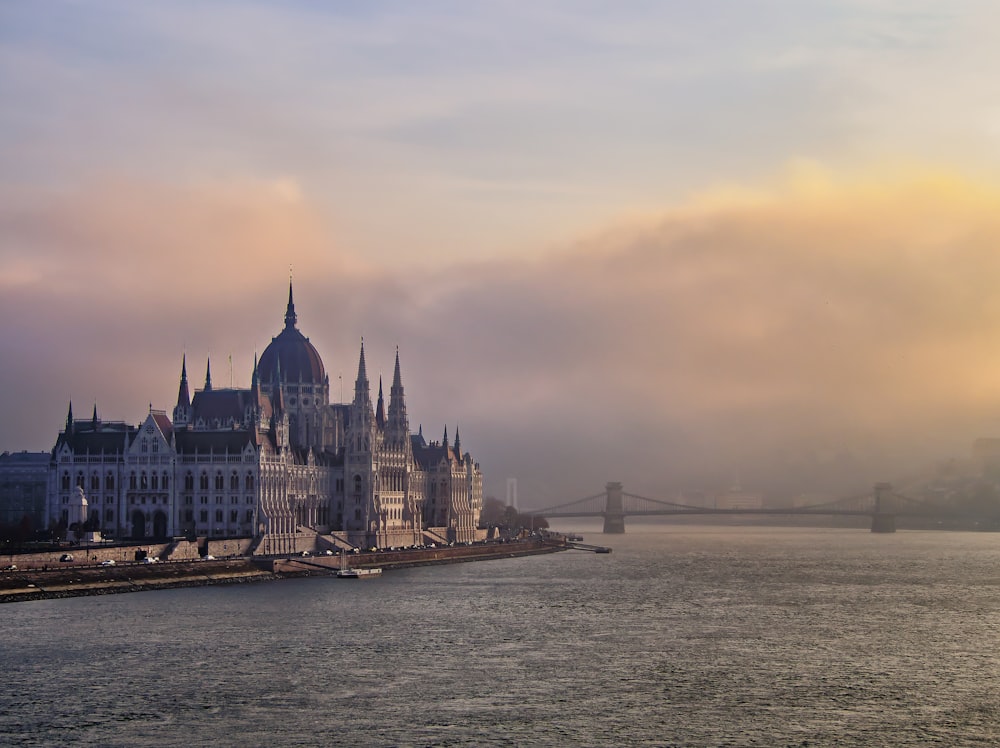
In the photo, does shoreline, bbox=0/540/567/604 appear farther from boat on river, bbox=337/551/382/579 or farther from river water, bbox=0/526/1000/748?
river water, bbox=0/526/1000/748

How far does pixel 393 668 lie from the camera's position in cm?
7962

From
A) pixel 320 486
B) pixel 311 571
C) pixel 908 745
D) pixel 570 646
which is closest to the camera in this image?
pixel 908 745

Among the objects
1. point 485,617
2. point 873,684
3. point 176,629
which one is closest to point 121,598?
point 176,629

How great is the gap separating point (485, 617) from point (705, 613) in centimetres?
1670

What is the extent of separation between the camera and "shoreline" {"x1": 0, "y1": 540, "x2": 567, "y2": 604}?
11439 centimetres

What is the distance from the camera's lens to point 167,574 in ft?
428

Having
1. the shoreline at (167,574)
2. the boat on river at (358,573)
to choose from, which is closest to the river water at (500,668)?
the shoreline at (167,574)

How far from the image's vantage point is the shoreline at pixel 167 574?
11439cm

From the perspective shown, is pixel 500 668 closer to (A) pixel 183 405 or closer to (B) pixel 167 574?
(B) pixel 167 574

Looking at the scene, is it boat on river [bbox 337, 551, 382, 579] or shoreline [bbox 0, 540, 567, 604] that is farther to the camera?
boat on river [bbox 337, 551, 382, 579]

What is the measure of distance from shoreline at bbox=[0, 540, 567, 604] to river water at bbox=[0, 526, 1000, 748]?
13.1 feet

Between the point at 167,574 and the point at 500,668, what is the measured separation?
5837cm

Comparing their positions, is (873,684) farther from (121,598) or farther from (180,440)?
(180,440)

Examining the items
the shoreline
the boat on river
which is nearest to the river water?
the shoreline
